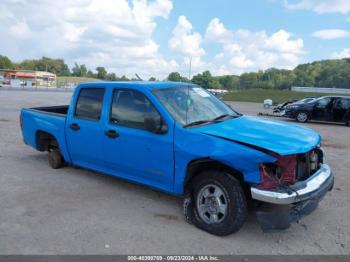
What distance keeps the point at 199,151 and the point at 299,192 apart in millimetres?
1170

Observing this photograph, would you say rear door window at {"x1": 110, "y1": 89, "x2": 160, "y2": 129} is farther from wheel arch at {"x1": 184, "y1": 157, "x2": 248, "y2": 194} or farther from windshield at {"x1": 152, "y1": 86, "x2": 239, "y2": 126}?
wheel arch at {"x1": 184, "y1": 157, "x2": 248, "y2": 194}

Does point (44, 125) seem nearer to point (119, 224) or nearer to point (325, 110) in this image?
point (119, 224)

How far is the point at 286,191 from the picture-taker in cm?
363

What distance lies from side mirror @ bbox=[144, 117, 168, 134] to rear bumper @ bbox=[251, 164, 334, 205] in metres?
1.36

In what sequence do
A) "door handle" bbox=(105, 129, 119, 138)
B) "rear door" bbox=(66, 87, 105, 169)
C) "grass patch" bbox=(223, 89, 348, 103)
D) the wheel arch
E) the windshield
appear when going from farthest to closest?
"grass patch" bbox=(223, 89, 348, 103), "rear door" bbox=(66, 87, 105, 169), "door handle" bbox=(105, 129, 119, 138), the windshield, the wheel arch

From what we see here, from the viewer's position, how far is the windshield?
14.9 feet

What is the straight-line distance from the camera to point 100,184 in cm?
577

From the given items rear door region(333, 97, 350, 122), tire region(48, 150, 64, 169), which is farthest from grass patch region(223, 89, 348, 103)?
tire region(48, 150, 64, 169)

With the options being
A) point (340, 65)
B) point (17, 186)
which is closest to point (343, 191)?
point (17, 186)

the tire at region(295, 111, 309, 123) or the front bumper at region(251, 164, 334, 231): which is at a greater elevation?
the tire at region(295, 111, 309, 123)

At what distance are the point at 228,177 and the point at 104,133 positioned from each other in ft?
6.97

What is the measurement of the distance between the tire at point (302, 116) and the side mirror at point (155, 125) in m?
15.2

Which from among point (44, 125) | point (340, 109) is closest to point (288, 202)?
point (44, 125)

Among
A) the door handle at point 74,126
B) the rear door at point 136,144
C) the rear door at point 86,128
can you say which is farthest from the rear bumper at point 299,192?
the door handle at point 74,126
